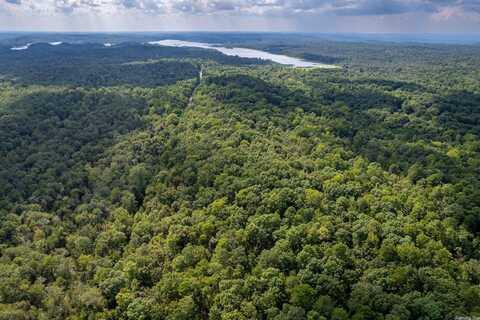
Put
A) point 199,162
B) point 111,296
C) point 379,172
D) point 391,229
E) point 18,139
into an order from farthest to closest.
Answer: point 18,139, point 199,162, point 379,172, point 391,229, point 111,296

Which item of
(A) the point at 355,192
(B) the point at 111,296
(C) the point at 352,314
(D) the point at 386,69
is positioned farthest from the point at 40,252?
(D) the point at 386,69

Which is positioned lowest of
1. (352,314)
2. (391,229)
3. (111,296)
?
(111,296)

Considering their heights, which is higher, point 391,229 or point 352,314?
point 391,229

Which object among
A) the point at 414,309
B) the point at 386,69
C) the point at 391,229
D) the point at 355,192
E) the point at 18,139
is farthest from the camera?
the point at 386,69

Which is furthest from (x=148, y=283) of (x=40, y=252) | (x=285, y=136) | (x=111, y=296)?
(x=285, y=136)

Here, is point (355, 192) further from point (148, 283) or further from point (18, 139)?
point (18, 139)

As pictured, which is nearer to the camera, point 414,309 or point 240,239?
point 414,309

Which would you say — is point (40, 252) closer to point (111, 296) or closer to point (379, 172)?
point (111, 296)
